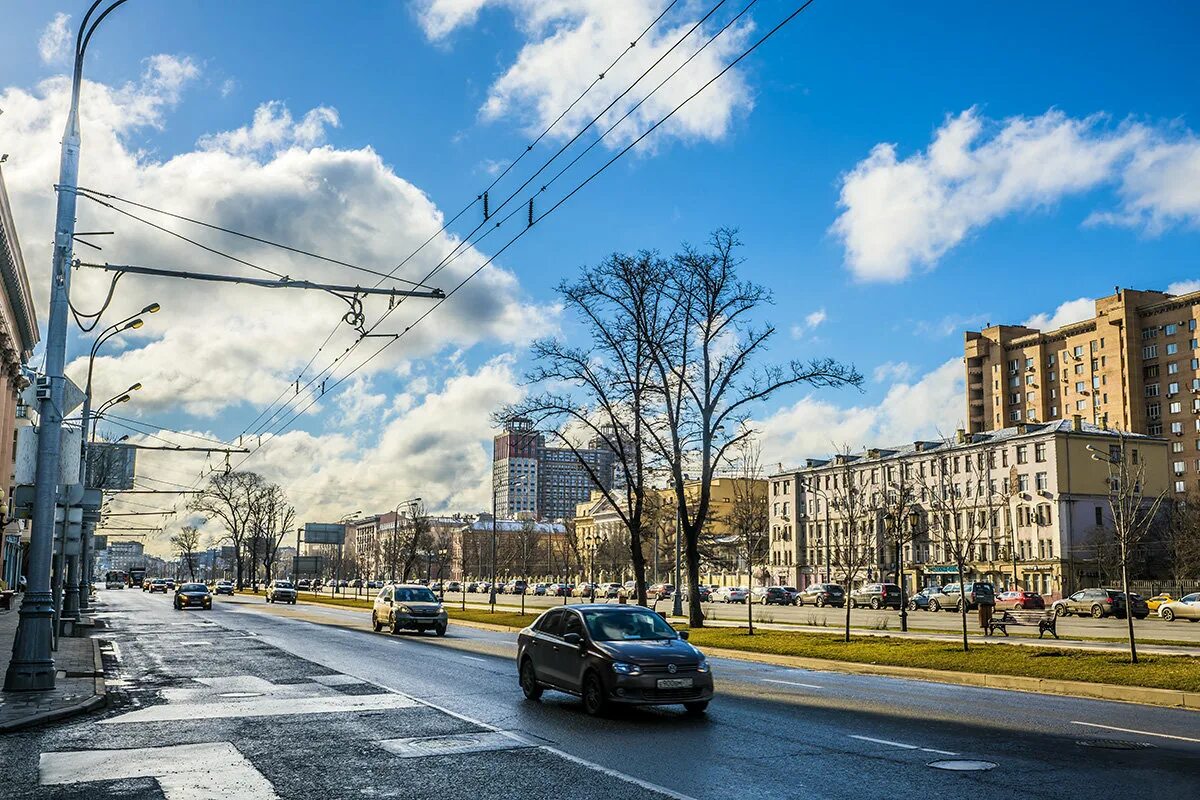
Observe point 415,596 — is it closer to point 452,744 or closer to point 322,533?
point 452,744

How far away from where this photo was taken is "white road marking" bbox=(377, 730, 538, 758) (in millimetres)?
10490

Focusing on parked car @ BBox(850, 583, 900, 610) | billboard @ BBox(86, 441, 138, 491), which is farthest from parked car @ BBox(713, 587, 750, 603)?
billboard @ BBox(86, 441, 138, 491)

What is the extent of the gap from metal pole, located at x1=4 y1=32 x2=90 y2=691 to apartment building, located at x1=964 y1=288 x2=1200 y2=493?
11261 cm

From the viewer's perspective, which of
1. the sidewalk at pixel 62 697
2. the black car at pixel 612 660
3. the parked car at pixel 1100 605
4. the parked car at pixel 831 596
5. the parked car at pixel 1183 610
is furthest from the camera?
the parked car at pixel 831 596

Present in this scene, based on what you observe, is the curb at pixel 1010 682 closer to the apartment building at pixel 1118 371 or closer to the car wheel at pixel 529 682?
the car wheel at pixel 529 682

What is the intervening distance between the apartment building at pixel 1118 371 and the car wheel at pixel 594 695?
110733 mm

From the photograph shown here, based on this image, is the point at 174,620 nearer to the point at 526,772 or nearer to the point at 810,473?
the point at 526,772

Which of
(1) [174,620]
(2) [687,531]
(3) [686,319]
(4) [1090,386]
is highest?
(4) [1090,386]

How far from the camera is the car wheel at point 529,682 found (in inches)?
596

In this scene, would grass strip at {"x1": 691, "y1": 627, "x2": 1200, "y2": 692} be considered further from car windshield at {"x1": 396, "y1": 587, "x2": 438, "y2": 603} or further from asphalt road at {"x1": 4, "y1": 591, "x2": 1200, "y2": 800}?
car windshield at {"x1": 396, "y1": 587, "x2": 438, "y2": 603}

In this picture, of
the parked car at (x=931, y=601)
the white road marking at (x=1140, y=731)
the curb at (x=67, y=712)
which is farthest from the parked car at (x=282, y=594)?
the white road marking at (x=1140, y=731)

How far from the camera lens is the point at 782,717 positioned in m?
13.4

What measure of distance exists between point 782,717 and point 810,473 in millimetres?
106719

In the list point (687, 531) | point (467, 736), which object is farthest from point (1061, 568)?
point (467, 736)
